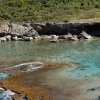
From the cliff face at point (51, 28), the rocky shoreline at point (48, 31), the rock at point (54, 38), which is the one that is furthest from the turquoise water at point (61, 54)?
the cliff face at point (51, 28)

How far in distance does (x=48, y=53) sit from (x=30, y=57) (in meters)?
3.07

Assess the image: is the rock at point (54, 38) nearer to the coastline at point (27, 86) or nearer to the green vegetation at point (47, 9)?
the green vegetation at point (47, 9)

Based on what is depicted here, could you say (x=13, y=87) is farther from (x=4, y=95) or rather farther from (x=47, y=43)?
(x=47, y=43)

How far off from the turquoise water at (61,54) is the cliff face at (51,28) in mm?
5120

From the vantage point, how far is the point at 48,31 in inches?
2500

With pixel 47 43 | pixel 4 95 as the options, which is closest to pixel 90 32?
pixel 47 43

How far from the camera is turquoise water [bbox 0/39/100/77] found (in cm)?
3762

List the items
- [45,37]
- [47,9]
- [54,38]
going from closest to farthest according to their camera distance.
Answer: [54,38] → [45,37] → [47,9]

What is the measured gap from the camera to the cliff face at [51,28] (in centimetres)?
6147

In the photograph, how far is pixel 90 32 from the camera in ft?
201

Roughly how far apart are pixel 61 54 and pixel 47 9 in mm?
30239

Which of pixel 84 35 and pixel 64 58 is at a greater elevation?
pixel 84 35

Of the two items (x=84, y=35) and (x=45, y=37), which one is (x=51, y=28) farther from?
(x=84, y=35)

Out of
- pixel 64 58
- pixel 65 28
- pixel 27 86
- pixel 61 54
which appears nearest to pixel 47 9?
pixel 65 28
